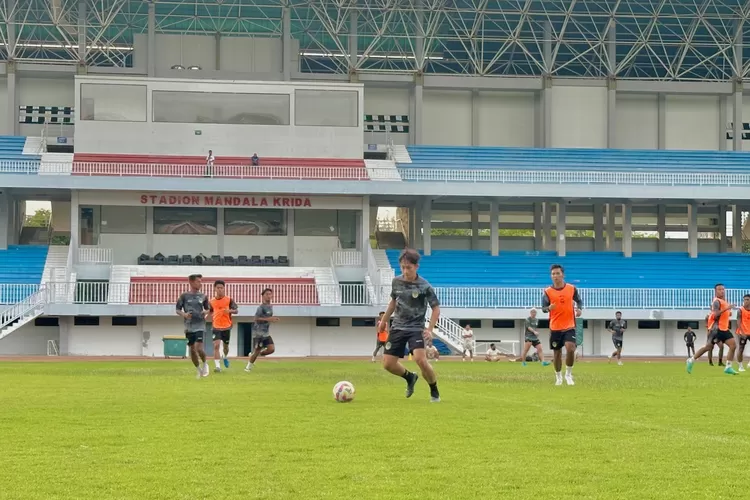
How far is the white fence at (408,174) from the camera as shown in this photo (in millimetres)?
50031

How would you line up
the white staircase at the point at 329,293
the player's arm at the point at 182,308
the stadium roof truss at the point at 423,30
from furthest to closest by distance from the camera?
the stadium roof truss at the point at 423,30 → the white staircase at the point at 329,293 → the player's arm at the point at 182,308

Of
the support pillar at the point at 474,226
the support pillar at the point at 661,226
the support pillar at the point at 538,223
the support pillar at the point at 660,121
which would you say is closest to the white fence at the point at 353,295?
the support pillar at the point at 661,226

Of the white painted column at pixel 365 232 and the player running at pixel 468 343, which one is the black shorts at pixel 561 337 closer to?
the player running at pixel 468 343

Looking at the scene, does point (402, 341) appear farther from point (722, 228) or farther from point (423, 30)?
point (722, 228)

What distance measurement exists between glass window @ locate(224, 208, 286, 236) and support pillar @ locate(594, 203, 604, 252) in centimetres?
1569

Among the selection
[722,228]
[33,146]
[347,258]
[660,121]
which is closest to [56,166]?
[33,146]

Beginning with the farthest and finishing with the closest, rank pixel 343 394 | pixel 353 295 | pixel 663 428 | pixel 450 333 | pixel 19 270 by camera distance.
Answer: pixel 19 270
pixel 353 295
pixel 450 333
pixel 343 394
pixel 663 428

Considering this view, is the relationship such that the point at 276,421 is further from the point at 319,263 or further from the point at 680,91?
the point at 680,91

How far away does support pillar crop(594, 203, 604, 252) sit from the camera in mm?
59156

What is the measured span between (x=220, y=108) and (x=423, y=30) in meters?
10.0

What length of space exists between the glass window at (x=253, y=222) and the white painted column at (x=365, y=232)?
3452 mm

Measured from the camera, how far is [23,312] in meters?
42.6

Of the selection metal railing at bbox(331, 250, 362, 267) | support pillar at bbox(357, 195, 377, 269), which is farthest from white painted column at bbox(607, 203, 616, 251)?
metal railing at bbox(331, 250, 362, 267)

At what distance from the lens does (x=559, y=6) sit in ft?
183
